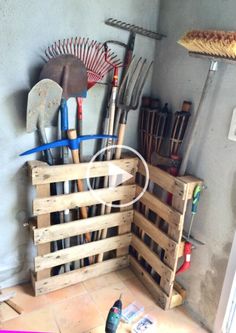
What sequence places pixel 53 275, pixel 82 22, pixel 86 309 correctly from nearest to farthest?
pixel 82 22 < pixel 86 309 < pixel 53 275

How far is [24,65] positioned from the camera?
127cm

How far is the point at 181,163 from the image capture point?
54.1 inches

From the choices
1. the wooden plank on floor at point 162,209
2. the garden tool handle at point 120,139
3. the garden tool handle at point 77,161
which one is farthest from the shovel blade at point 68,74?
the wooden plank on floor at point 162,209

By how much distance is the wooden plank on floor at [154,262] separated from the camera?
1.46 meters

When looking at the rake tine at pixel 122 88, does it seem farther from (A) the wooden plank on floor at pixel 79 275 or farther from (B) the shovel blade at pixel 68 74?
(A) the wooden plank on floor at pixel 79 275

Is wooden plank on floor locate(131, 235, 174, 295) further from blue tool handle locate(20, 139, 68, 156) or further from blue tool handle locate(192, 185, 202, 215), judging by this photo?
blue tool handle locate(20, 139, 68, 156)

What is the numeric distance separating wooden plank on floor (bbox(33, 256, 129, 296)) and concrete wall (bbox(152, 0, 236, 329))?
0.40 meters

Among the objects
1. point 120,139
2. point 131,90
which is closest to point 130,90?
point 131,90

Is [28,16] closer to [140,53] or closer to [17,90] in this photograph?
[17,90]

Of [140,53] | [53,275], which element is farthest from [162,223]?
[140,53]

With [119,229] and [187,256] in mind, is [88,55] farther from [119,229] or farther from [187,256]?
[187,256]

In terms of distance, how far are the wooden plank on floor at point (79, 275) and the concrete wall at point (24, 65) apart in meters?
0.15

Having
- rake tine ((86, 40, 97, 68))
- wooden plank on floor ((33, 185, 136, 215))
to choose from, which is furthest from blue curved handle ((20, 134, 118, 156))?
rake tine ((86, 40, 97, 68))

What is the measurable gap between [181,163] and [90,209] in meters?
0.57
